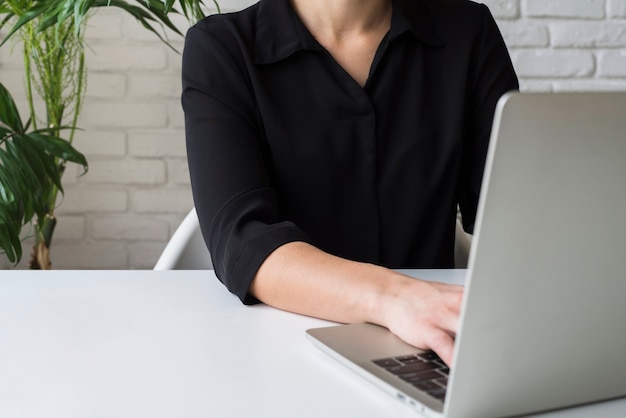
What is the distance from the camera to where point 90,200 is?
215 centimetres

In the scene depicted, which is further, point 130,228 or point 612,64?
point 612,64

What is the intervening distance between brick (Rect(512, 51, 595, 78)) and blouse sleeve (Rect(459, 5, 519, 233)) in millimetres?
916

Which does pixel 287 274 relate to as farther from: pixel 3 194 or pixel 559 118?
pixel 3 194

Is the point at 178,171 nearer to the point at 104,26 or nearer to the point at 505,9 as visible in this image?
the point at 104,26

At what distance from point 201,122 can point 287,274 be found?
365mm

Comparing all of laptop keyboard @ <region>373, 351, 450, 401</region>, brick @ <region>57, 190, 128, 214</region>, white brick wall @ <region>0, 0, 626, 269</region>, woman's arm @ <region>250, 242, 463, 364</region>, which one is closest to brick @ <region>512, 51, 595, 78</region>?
white brick wall @ <region>0, 0, 626, 269</region>

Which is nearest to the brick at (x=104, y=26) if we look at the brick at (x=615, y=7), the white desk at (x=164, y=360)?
the white desk at (x=164, y=360)

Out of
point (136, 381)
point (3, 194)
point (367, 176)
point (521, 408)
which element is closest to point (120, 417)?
point (136, 381)

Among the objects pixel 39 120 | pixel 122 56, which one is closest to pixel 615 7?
pixel 122 56

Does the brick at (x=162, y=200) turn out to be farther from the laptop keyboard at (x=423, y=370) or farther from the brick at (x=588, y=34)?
the laptop keyboard at (x=423, y=370)

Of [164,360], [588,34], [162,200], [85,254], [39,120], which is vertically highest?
[588,34]

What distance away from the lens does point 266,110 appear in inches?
48.1

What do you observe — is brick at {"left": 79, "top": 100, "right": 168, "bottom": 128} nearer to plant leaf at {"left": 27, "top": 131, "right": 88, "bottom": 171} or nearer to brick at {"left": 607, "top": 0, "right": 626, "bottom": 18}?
plant leaf at {"left": 27, "top": 131, "right": 88, "bottom": 171}

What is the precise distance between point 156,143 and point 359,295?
1457 mm
